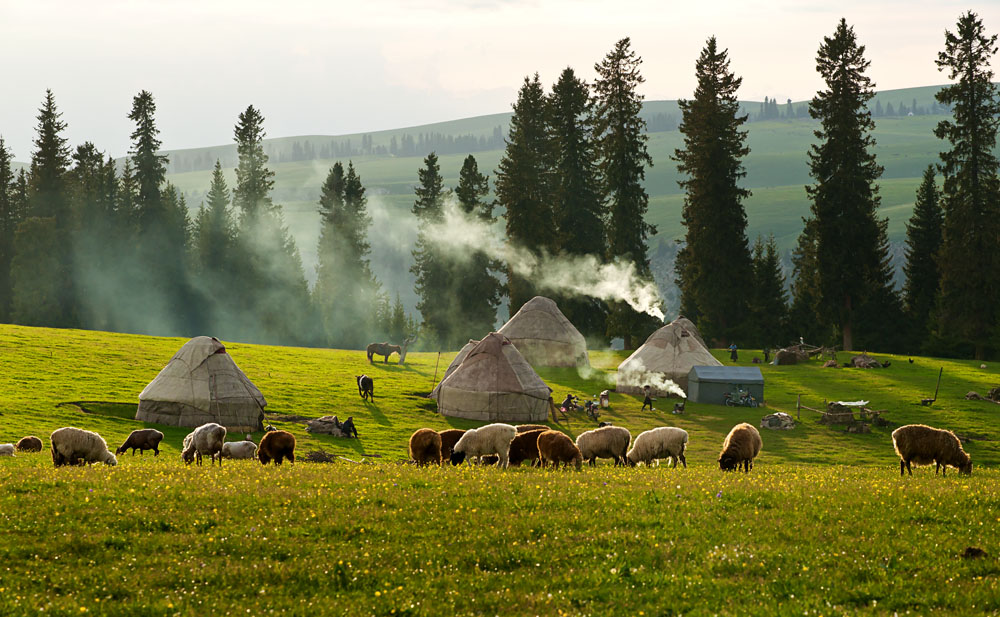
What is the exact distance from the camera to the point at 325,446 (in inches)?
1470

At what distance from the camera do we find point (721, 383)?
2242 inches

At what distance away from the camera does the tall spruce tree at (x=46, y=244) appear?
321 ft

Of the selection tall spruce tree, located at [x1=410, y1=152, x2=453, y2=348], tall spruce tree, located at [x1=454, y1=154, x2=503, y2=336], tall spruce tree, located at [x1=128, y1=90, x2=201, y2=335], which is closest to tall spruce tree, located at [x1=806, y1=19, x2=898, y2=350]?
tall spruce tree, located at [x1=454, y1=154, x2=503, y2=336]

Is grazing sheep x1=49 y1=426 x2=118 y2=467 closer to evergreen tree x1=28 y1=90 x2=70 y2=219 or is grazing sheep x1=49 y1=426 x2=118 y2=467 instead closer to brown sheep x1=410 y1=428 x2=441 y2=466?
brown sheep x1=410 y1=428 x2=441 y2=466

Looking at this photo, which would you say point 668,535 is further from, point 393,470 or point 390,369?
point 390,369

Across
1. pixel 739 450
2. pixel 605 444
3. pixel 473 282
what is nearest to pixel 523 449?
pixel 605 444

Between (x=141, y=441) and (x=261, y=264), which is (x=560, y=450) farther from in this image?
(x=261, y=264)

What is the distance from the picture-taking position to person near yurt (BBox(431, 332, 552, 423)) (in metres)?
48.2

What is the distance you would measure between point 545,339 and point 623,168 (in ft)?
78.8

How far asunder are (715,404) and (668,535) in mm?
44679

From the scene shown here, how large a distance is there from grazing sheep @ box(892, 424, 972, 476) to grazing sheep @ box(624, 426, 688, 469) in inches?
259

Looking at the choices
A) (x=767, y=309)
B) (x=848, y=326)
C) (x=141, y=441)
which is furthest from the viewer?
(x=767, y=309)

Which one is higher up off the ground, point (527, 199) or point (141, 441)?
point (527, 199)

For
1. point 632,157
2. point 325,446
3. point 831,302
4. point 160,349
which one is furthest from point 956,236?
point 160,349
